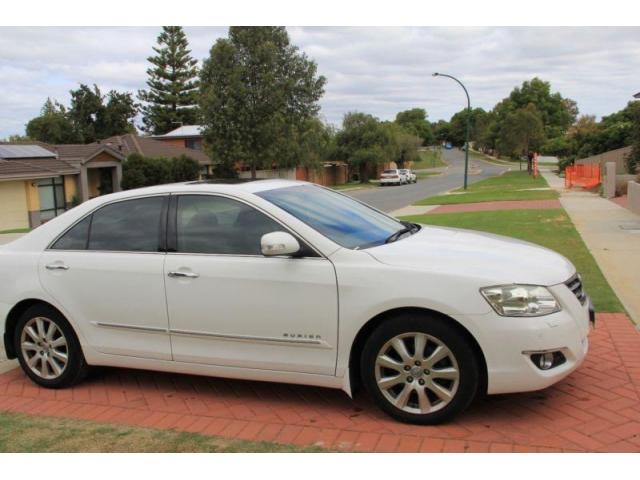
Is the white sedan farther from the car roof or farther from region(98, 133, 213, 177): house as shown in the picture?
region(98, 133, 213, 177): house

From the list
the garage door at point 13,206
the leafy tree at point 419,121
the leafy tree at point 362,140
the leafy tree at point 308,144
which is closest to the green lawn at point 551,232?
the garage door at point 13,206

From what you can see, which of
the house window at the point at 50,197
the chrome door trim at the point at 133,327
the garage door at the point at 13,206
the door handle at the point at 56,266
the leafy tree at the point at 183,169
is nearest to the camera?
the chrome door trim at the point at 133,327

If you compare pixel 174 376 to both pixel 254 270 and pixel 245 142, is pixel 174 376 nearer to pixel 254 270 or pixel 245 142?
pixel 254 270

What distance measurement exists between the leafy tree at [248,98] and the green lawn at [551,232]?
25.1 metres

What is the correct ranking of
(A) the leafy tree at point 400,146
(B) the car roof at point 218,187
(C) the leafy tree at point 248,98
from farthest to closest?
(A) the leafy tree at point 400,146, (C) the leafy tree at point 248,98, (B) the car roof at point 218,187

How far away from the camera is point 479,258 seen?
161 inches

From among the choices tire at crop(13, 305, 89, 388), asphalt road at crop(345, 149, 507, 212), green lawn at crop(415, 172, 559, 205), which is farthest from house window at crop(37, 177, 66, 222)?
tire at crop(13, 305, 89, 388)

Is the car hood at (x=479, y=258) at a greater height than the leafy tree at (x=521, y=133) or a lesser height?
lesser

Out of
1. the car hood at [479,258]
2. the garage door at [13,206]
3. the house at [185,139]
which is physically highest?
the house at [185,139]

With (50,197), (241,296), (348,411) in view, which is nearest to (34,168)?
(50,197)

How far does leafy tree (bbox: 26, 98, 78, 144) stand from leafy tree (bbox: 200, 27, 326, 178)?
24.1 metres

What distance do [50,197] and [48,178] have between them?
3.97 ft

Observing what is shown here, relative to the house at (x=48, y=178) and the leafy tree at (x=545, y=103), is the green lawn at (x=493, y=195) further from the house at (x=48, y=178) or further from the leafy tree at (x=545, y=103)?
the leafy tree at (x=545, y=103)

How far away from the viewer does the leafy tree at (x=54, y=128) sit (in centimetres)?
6083
